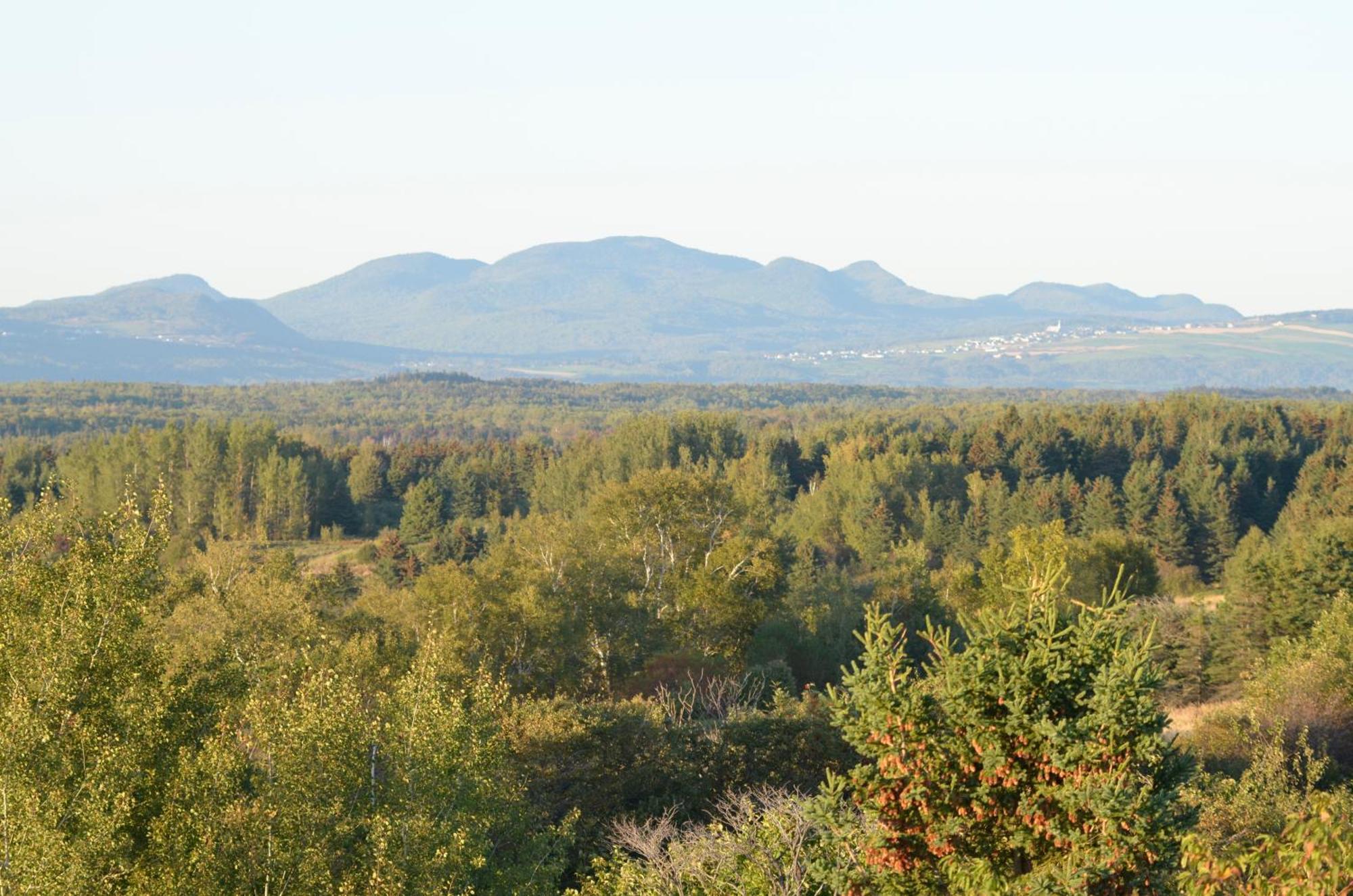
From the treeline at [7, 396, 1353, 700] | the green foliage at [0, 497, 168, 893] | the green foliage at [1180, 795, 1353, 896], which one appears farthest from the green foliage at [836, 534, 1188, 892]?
the treeline at [7, 396, 1353, 700]

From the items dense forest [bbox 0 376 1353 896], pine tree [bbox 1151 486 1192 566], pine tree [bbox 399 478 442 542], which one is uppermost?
dense forest [bbox 0 376 1353 896]

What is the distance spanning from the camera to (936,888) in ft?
47.8

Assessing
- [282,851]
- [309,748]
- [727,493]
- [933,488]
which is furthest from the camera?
[933,488]

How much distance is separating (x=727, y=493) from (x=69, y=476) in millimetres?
61575

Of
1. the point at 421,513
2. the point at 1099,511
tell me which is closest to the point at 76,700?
the point at 421,513

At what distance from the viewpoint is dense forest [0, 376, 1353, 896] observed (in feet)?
47.3

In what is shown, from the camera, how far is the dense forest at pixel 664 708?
47.3 feet

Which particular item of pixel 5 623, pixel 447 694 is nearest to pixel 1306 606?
pixel 447 694

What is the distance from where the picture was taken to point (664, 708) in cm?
4334

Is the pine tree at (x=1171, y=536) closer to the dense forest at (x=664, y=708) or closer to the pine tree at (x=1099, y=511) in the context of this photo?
the dense forest at (x=664, y=708)

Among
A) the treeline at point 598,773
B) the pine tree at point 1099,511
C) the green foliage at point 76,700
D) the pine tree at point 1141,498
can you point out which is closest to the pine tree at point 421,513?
the pine tree at point 1099,511

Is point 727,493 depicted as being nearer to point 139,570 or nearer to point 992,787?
point 139,570

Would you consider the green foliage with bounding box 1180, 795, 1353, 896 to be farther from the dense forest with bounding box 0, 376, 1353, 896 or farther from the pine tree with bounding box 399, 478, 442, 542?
the pine tree with bounding box 399, 478, 442, 542

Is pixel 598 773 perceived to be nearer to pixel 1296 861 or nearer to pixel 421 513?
pixel 1296 861
